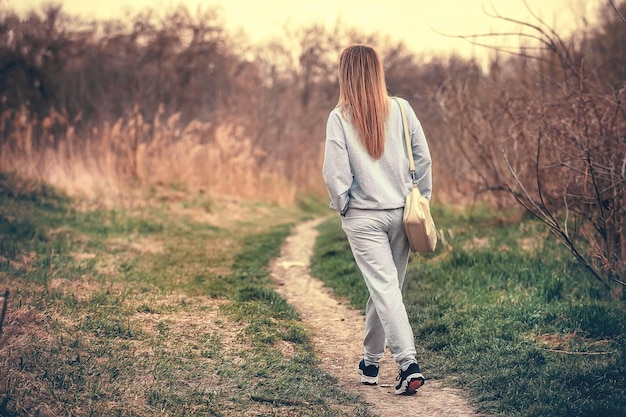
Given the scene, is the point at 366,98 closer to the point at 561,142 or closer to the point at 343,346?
the point at 343,346

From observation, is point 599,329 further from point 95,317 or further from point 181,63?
point 181,63

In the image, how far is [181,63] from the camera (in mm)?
26375

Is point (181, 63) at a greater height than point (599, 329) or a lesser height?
greater

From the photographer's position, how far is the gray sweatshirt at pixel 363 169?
4289 millimetres

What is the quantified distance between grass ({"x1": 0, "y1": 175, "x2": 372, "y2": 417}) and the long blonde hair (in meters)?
1.63

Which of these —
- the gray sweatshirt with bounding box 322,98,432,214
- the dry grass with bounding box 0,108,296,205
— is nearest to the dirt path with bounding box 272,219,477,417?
the gray sweatshirt with bounding box 322,98,432,214

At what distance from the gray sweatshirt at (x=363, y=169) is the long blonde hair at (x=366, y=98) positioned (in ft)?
0.18

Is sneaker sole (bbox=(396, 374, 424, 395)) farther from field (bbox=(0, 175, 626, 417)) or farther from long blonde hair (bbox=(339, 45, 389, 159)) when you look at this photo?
long blonde hair (bbox=(339, 45, 389, 159))

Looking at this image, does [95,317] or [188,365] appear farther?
[95,317]

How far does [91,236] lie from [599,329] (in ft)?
22.6

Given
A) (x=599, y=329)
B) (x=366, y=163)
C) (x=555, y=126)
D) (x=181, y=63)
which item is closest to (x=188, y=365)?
(x=366, y=163)

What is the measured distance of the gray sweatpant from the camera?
4.31 m

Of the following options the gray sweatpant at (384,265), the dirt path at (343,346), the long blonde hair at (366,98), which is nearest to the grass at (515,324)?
the dirt path at (343,346)

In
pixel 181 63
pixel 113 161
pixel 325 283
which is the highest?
pixel 181 63
